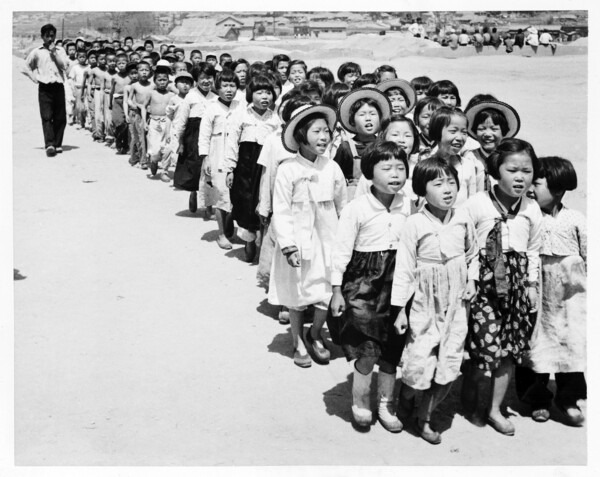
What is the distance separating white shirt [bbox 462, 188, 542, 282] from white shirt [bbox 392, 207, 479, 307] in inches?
5.6

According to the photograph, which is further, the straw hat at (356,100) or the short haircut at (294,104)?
the short haircut at (294,104)

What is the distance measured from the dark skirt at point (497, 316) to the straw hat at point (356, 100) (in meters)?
1.63

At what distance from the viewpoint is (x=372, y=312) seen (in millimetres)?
4293

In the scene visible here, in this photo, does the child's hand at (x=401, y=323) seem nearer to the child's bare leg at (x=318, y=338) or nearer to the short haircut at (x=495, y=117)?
the child's bare leg at (x=318, y=338)

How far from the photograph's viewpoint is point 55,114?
12.7 metres

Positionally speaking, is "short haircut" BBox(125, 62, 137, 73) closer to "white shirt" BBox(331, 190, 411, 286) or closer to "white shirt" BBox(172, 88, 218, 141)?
"white shirt" BBox(172, 88, 218, 141)

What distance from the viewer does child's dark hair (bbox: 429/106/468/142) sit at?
5094 millimetres

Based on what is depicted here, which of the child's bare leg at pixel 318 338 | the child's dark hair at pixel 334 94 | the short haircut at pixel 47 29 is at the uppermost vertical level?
the short haircut at pixel 47 29

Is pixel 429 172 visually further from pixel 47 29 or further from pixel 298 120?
pixel 47 29

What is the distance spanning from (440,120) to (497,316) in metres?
1.43

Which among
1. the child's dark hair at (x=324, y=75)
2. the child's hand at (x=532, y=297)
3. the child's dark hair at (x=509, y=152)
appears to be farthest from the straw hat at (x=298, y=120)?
the child's dark hair at (x=324, y=75)

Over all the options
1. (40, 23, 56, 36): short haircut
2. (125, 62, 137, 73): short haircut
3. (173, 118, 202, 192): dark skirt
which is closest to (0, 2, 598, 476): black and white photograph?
(173, 118, 202, 192): dark skirt

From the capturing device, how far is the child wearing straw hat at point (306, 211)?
16.6 ft
